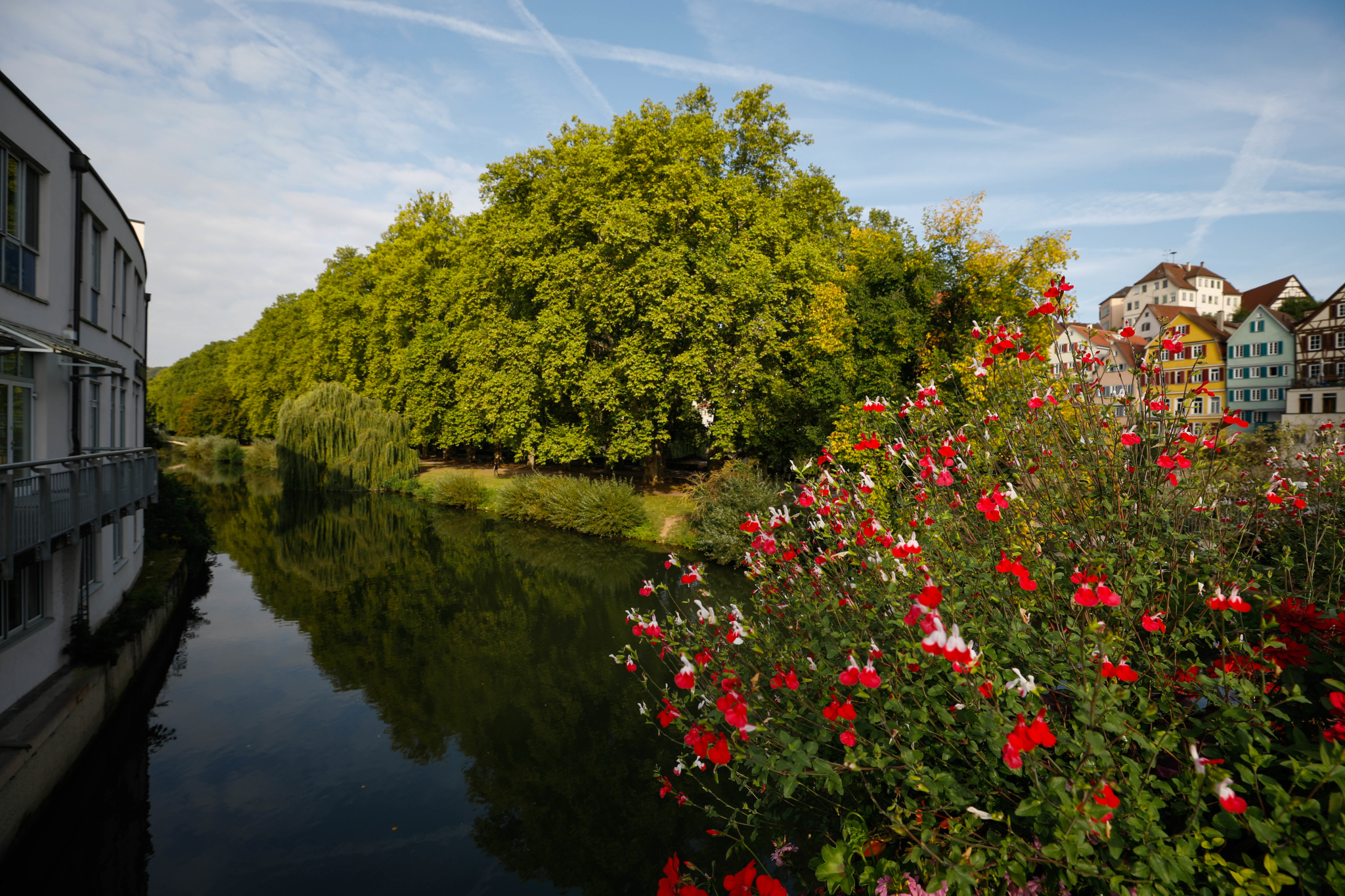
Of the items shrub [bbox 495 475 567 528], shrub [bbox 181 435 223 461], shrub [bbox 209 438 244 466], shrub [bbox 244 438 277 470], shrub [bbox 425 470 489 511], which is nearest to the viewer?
shrub [bbox 495 475 567 528]

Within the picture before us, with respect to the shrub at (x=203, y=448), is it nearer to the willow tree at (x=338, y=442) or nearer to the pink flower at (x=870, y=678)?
the willow tree at (x=338, y=442)

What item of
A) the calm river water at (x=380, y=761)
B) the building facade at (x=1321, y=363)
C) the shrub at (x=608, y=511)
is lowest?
the calm river water at (x=380, y=761)

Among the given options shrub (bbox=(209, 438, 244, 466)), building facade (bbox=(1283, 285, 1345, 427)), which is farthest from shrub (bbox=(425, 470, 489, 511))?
building facade (bbox=(1283, 285, 1345, 427))

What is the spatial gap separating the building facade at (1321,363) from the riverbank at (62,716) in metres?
51.6

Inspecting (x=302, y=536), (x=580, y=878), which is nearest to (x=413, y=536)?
(x=302, y=536)

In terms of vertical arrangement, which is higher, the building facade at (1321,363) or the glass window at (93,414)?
the building facade at (1321,363)

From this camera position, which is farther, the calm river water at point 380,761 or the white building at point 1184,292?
the white building at point 1184,292

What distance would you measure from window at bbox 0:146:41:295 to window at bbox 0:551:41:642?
360 cm

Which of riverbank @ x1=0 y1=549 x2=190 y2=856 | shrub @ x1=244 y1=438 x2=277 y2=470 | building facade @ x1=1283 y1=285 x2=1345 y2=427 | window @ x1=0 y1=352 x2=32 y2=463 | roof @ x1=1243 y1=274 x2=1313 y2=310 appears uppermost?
roof @ x1=1243 y1=274 x2=1313 y2=310

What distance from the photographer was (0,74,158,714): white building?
7609 mm

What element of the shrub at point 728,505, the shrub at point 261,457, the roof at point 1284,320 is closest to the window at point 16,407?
the shrub at point 728,505

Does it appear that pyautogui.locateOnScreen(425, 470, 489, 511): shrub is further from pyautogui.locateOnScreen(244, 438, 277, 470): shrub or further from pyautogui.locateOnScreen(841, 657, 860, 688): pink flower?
pyautogui.locateOnScreen(841, 657, 860, 688): pink flower

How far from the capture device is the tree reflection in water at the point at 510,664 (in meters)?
7.50

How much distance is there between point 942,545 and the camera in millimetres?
4156
